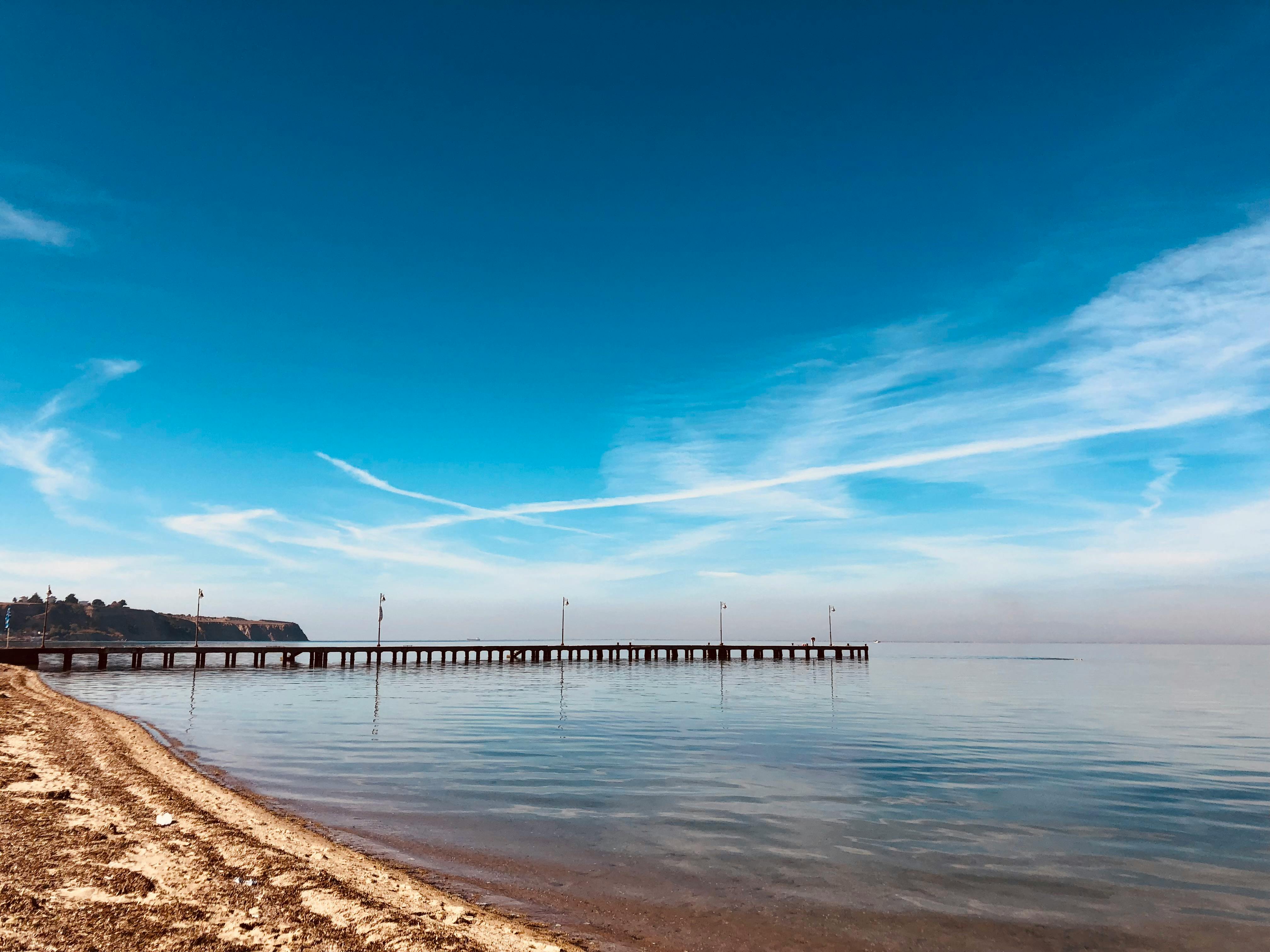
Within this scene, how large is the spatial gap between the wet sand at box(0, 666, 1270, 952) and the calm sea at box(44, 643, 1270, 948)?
137 millimetres

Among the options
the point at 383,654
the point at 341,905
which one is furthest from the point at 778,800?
the point at 383,654

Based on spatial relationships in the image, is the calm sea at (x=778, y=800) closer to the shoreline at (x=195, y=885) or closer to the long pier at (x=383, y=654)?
the shoreline at (x=195, y=885)

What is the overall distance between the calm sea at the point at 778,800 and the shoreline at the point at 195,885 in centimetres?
151

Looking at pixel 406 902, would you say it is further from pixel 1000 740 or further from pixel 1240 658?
pixel 1240 658

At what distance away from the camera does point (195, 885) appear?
995cm

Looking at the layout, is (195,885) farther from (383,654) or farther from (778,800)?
(383,654)

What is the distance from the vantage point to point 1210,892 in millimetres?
12602

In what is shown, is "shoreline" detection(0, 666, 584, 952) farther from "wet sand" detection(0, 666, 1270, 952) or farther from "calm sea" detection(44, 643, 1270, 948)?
"calm sea" detection(44, 643, 1270, 948)

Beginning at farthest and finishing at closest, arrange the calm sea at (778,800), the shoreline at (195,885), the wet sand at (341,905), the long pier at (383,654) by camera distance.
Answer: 1. the long pier at (383,654)
2. the calm sea at (778,800)
3. the wet sand at (341,905)
4. the shoreline at (195,885)

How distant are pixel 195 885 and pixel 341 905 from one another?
2.06 metres

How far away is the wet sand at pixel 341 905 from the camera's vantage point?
28.1 ft

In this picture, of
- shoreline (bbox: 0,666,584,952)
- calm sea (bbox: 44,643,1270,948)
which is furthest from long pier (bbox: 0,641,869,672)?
shoreline (bbox: 0,666,584,952)

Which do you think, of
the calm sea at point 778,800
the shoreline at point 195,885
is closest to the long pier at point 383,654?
the calm sea at point 778,800

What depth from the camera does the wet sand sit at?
28.1 feet
